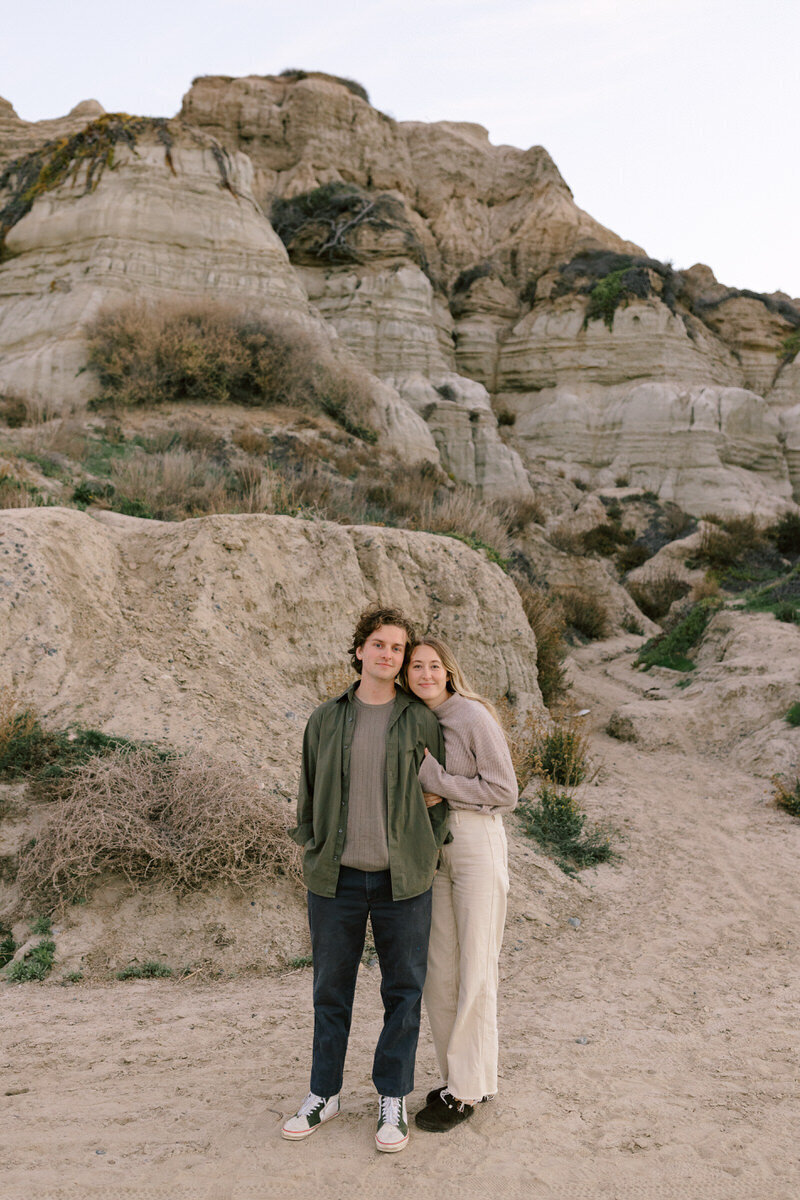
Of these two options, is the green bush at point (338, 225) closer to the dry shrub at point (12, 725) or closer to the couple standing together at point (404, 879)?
the dry shrub at point (12, 725)

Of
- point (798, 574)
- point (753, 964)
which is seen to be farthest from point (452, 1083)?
point (798, 574)

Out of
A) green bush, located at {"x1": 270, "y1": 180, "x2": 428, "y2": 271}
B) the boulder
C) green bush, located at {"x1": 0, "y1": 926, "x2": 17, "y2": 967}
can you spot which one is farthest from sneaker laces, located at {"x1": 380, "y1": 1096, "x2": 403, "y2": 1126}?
green bush, located at {"x1": 270, "y1": 180, "x2": 428, "y2": 271}

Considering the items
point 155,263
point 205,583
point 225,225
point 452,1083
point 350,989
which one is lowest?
point 452,1083

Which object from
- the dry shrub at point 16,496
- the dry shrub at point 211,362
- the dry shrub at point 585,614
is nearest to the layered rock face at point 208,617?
the dry shrub at point 16,496

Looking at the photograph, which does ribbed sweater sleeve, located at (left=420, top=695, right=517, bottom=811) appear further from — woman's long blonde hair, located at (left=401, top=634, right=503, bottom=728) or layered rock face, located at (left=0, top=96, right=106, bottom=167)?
layered rock face, located at (left=0, top=96, right=106, bottom=167)

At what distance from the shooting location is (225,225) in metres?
18.7

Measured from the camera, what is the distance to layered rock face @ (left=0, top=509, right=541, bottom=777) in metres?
5.57

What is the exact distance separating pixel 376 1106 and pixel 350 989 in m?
0.57

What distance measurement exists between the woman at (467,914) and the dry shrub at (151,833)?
2042 millimetres

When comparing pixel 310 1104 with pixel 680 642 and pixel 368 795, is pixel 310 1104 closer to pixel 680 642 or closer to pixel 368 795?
pixel 368 795

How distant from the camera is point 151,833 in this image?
14.4 feet

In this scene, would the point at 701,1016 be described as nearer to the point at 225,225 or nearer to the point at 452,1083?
the point at 452,1083

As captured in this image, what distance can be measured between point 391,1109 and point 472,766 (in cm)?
119

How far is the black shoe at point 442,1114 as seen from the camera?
8.79 ft
